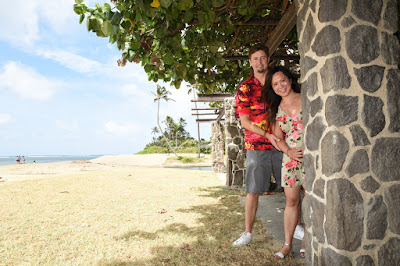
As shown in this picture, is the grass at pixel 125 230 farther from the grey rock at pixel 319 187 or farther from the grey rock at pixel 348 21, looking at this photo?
the grey rock at pixel 348 21

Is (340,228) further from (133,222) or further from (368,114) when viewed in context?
(133,222)

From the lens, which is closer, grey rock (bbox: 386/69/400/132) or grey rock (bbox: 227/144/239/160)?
grey rock (bbox: 386/69/400/132)

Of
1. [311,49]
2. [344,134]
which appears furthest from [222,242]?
[311,49]

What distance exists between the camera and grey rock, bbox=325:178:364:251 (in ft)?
6.63

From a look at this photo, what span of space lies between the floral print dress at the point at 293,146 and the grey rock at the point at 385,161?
0.78 m

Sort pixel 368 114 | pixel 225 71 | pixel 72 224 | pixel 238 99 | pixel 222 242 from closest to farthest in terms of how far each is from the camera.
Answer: pixel 368 114
pixel 238 99
pixel 222 242
pixel 72 224
pixel 225 71

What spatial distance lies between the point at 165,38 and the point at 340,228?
119 inches

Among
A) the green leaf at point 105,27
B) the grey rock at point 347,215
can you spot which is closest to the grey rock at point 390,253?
the grey rock at point 347,215

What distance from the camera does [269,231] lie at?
400cm

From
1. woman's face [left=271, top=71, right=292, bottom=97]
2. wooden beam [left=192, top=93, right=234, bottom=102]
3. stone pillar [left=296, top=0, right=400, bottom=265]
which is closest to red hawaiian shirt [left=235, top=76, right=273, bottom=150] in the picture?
woman's face [left=271, top=71, right=292, bottom=97]

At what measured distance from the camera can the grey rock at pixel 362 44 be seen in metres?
2.06

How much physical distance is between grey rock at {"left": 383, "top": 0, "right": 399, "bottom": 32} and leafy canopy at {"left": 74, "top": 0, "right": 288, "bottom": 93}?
63.6 inches

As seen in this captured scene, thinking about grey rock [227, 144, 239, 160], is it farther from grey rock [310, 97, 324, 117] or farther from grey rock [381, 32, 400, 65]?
grey rock [381, 32, 400, 65]

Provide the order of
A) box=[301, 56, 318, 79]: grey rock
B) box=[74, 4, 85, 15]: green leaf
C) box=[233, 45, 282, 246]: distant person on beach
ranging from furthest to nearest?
box=[233, 45, 282, 246]: distant person on beach → box=[74, 4, 85, 15]: green leaf → box=[301, 56, 318, 79]: grey rock
